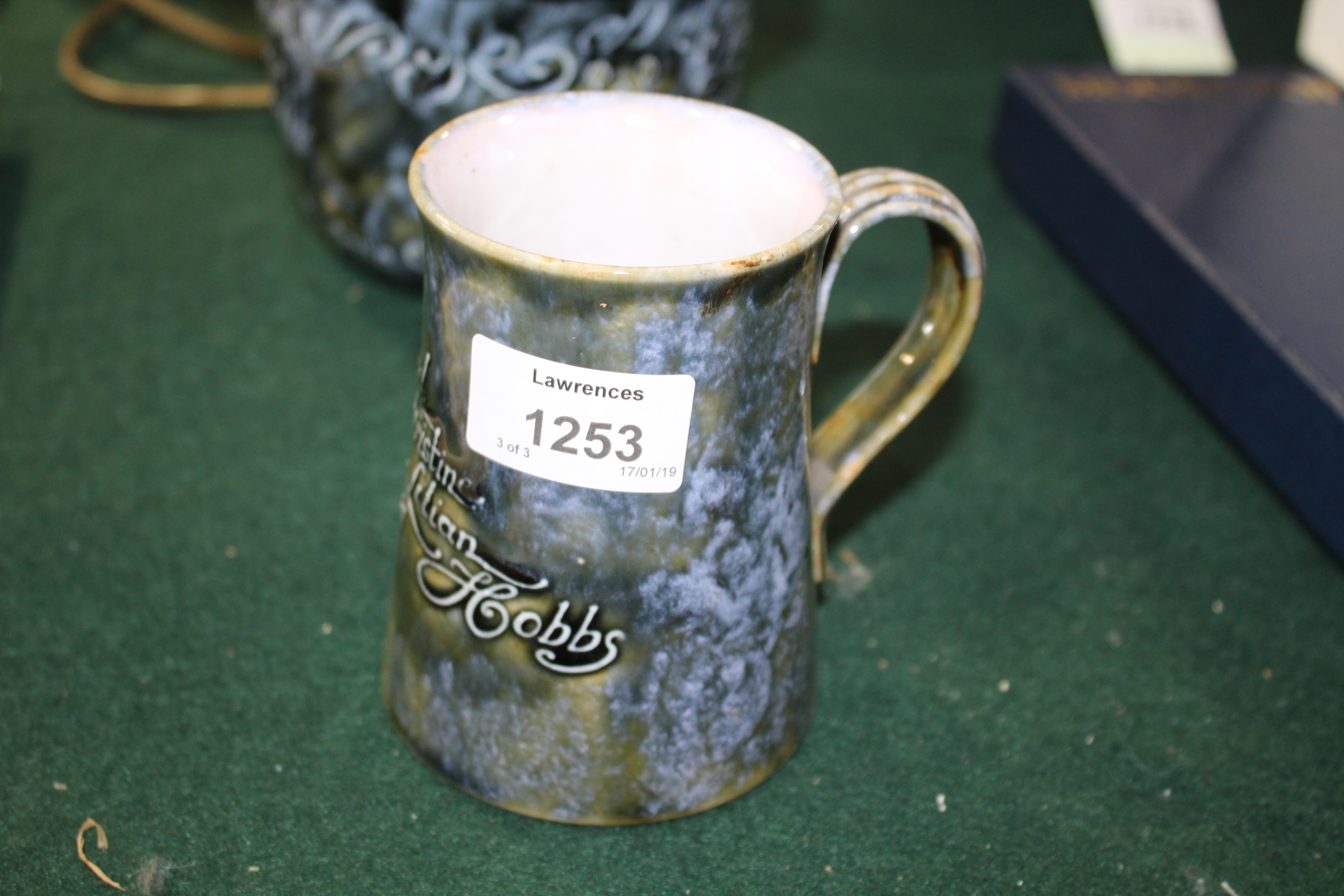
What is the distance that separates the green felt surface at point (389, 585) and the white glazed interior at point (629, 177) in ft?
0.80

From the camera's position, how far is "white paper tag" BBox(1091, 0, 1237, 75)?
1175 millimetres

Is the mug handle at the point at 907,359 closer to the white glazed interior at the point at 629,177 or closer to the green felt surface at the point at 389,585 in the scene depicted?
the white glazed interior at the point at 629,177

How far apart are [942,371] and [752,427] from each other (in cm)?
12

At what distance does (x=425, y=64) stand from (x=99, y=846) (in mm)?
485

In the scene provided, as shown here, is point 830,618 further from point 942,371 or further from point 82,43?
point 82,43

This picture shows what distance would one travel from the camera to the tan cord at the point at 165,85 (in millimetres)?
1162

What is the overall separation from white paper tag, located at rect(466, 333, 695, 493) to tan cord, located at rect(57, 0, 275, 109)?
2.45 ft

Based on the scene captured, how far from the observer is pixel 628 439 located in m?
0.46

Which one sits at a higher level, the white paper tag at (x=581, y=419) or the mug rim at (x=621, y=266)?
the mug rim at (x=621, y=266)

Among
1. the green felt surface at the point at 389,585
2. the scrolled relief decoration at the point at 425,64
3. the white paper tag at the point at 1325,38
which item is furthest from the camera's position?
the white paper tag at the point at 1325,38

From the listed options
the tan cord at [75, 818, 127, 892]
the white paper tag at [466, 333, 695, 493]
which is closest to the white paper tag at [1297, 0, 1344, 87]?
the white paper tag at [466, 333, 695, 493]

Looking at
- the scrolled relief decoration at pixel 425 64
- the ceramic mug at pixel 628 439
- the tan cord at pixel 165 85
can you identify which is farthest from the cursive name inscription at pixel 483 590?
the tan cord at pixel 165 85

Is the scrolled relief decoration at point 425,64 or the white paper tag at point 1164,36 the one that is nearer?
the scrolled relief decoration at point 425,64

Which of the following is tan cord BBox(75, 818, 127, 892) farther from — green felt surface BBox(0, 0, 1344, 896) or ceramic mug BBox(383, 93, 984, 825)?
ceramic mug BBox(383, 93, 984, 825)
